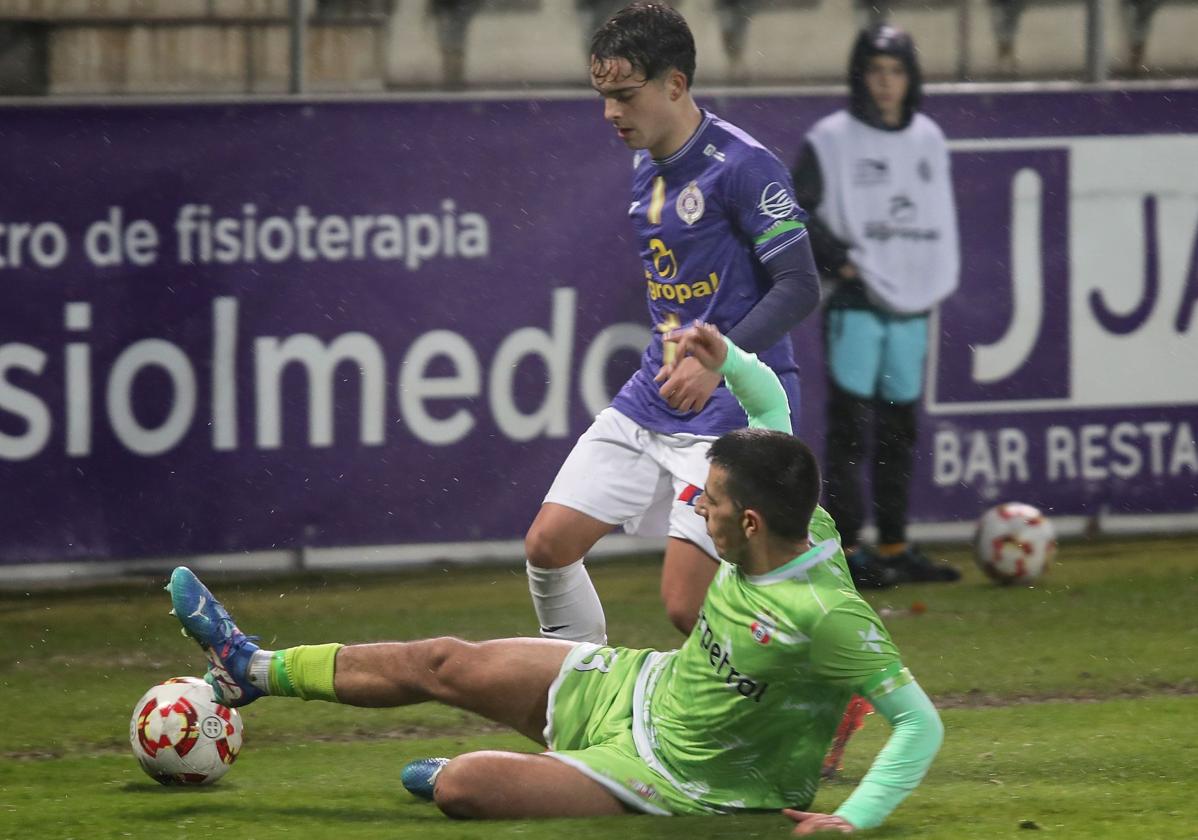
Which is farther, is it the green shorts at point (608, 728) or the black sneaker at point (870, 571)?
the black sneaker at point (870, 571)

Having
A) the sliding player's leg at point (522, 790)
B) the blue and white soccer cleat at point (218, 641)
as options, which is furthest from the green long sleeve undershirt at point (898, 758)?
the blue and white soccer cleat at point (218, 641)

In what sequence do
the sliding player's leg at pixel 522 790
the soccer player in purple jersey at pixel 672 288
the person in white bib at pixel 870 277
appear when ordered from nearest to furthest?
the sliding player's leg at pixel 522 790 < the soccer player in purple jersey at pixel 672 288 < the person in white bib at pixel 870 277

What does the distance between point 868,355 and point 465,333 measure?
1.85 m

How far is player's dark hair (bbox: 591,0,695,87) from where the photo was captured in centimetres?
570

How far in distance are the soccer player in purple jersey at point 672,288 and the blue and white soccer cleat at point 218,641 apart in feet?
3.04

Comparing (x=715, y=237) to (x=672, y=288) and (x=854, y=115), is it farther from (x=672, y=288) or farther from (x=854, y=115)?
(x=854, y=115)

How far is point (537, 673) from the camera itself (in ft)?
16.8

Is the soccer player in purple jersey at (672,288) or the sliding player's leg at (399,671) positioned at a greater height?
the soccer player in purple jersey at (672,288)

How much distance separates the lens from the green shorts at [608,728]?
4.85 meters

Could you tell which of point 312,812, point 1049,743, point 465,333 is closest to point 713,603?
point 312,812

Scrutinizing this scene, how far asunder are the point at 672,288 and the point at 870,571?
379 cm

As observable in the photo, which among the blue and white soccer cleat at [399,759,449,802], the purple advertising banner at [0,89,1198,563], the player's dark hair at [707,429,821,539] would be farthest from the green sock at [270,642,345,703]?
the purple advertising banner at [0,89,1198,563]

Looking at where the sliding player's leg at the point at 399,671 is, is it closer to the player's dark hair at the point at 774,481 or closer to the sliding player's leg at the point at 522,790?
the sliding player's leg at the point at 522,790

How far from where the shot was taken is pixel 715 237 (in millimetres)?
5805
